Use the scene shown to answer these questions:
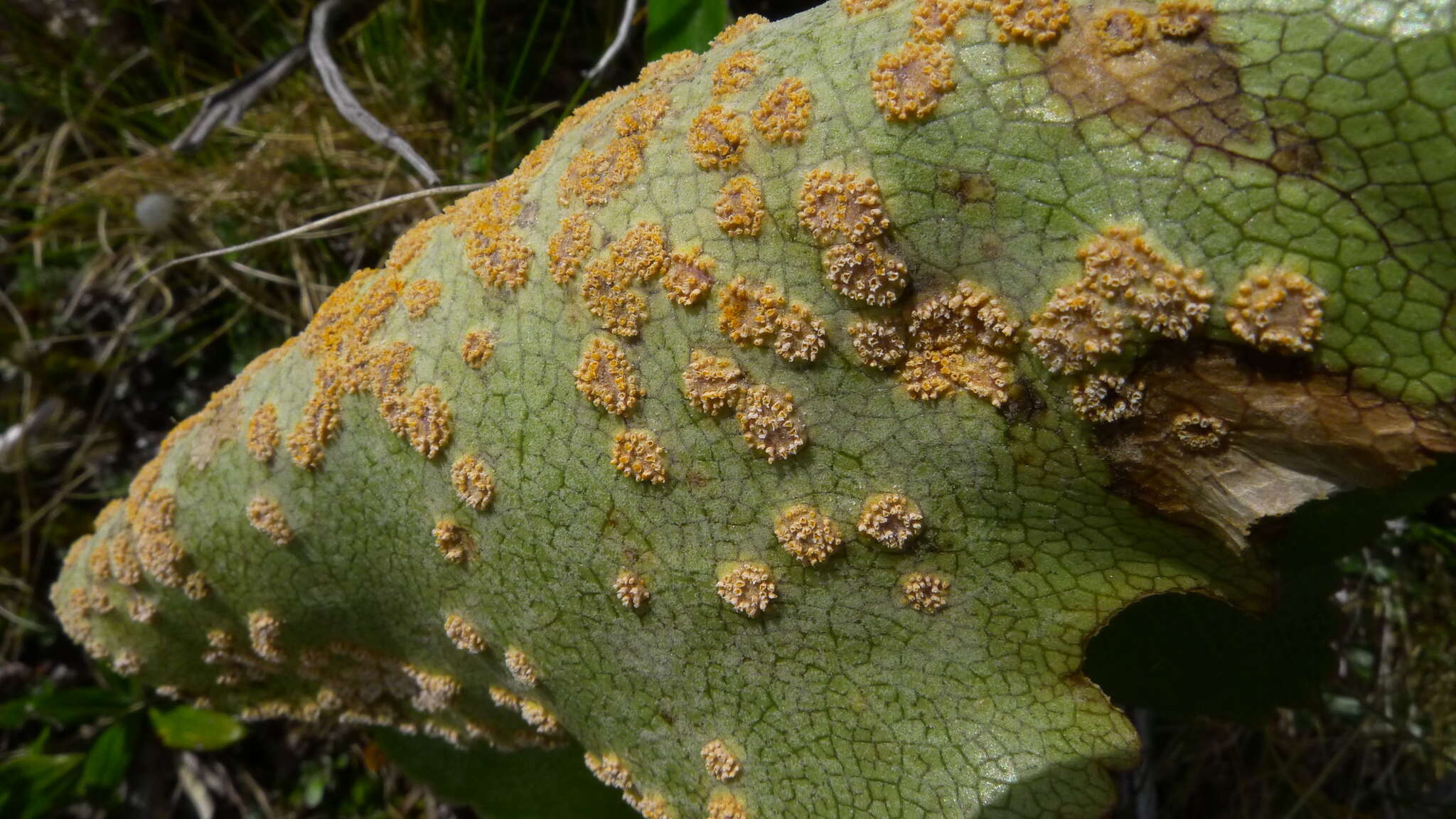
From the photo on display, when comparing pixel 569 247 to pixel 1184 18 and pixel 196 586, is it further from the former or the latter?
pixel 196 586

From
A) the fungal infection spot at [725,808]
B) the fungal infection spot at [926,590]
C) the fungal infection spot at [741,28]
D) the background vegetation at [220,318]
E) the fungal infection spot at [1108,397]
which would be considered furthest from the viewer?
the background vegetation at [220,318]

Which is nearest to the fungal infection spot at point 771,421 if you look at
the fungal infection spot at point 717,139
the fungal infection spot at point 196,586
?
the fungal infection spot at point 717,139

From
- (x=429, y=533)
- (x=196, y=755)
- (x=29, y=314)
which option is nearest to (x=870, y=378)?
(x=429, y=533)

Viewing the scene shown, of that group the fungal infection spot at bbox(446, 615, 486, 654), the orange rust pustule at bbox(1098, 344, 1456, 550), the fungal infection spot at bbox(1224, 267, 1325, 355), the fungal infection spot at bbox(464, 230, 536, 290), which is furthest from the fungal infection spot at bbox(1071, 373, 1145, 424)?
the fungal infection spot at bbox(446, 615, 486, 654)

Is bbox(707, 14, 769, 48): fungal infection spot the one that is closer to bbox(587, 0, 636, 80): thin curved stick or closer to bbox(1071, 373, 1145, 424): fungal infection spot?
bbox(587, 0, 636, 80): thin curved stick

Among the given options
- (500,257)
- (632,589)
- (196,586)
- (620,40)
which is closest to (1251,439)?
(632,589)

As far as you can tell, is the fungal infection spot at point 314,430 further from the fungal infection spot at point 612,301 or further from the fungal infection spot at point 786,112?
the fungal infection spot at point 786,112

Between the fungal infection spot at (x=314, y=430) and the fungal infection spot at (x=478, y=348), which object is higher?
the fungal infection spot at (x=478, y=348)
